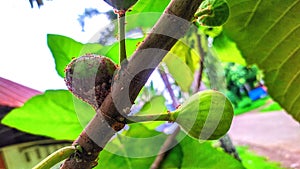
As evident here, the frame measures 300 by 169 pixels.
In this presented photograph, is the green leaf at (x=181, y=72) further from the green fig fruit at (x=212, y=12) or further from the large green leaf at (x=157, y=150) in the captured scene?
the green fig fruit at (x=212, y=12)

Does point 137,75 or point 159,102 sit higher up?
point 137,75

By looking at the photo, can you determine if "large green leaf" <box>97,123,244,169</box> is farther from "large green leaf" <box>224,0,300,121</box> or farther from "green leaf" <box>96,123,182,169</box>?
"large green leaf" <box>224,0,300,121</box>

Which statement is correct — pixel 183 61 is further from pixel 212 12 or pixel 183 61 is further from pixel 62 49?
pixel 212 12

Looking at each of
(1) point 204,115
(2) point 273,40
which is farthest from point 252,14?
(1) point 204,115

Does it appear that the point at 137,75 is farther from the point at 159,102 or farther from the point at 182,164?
the point at 159,102

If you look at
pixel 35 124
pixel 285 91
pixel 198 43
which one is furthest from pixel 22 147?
pixel 285 91
